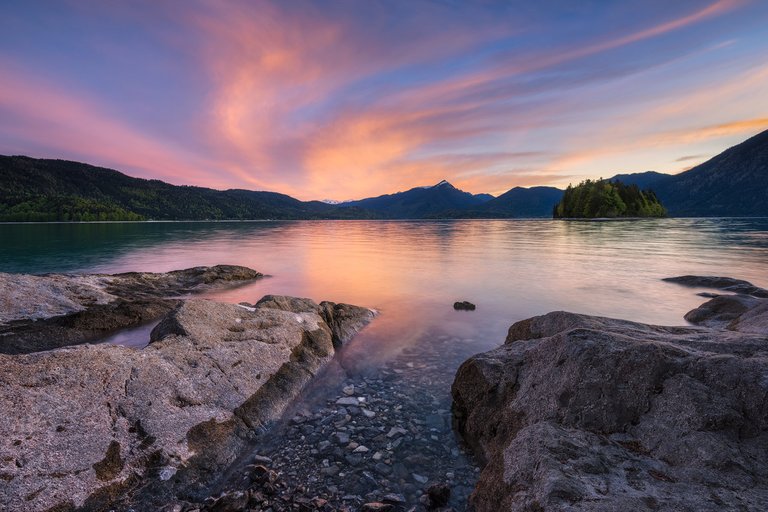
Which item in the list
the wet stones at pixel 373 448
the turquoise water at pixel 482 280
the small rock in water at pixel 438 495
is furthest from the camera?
the turquoise water at pixel 482 280

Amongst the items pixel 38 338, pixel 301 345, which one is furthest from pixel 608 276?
pixel 38 338

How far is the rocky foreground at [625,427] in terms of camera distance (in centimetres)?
408

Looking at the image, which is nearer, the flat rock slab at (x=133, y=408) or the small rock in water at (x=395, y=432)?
the flat rock slab at (x=133, y=408)

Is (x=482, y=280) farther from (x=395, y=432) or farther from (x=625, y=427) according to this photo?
A: (x=625, y=427)

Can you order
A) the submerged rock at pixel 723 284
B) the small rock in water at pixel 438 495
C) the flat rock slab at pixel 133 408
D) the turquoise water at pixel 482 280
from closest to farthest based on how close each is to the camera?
the flat rock slab at pixel 133 408 → the small rock in water at pixel 438 495 → the turquoise water at pixel 482 280 → the submerged rock at pixel 723 284

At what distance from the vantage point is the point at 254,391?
877 cm

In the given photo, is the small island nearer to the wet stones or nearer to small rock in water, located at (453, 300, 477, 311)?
small rock in water, located at (453, 300, 477, 311)

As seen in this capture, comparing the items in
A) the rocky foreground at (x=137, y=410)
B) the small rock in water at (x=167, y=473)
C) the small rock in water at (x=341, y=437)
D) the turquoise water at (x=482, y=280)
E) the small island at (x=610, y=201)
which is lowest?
the turquoise water at (x=482, y=280)

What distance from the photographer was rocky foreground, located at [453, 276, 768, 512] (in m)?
4.08

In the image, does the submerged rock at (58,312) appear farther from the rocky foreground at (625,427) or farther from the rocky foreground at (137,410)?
the rocky foreground at (625,427)


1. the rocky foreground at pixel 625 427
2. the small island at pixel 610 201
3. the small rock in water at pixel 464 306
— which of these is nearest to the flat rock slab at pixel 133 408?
the rocky foreground at pixel 625 427

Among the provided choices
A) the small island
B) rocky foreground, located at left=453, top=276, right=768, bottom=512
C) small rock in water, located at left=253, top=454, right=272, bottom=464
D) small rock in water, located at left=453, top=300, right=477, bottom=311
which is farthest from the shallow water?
the small island

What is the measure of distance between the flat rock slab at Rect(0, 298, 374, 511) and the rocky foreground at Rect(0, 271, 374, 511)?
1 cm

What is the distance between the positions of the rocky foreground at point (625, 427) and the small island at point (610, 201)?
672ft
